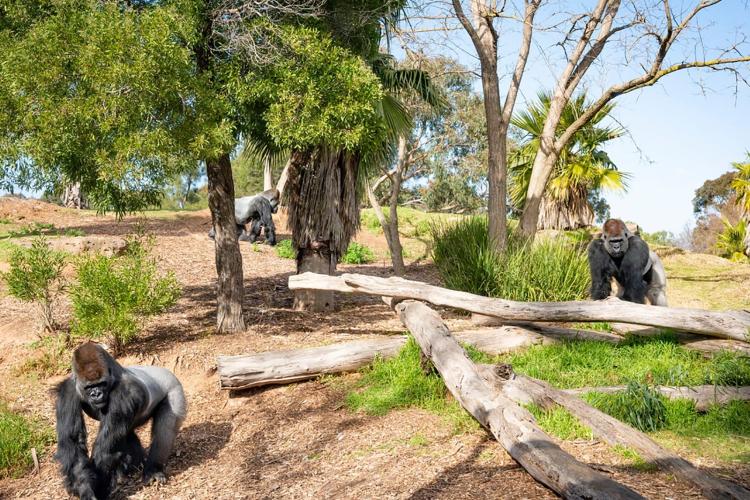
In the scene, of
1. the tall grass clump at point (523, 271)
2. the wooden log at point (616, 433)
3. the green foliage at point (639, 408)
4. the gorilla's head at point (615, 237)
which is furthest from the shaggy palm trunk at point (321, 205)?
the green foliage at point (639, 408)

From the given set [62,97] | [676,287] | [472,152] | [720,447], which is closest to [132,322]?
[62,97]

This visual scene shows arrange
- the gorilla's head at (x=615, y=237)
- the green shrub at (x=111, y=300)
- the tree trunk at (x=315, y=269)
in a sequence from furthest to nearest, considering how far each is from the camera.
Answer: the tree trunk at (x=315, y=269) < the green shrub at (x=111, y=300) < the gorilla's head at (x=615, y=237)

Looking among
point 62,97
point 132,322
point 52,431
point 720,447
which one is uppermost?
point 62,97

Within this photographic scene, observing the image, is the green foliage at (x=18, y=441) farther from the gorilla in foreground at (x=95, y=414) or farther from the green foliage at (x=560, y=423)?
the green foliage at (x=560, y=423)

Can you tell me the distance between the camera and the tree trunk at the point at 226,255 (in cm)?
870

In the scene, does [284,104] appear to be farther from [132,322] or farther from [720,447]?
[720,447]

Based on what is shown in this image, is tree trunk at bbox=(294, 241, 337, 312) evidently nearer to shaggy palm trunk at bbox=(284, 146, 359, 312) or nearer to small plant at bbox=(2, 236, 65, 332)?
shaggy palm trunk at bbox=(284, 146, 359, 312)

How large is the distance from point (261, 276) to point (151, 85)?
21.9ft

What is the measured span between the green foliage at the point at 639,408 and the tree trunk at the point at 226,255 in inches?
202

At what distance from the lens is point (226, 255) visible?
879 centimetres

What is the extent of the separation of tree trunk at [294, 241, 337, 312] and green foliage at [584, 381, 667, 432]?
5.45 metres

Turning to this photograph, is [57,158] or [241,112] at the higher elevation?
[241,112]

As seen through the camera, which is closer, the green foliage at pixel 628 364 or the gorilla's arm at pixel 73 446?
the gorilla's arm at pixel 73 446

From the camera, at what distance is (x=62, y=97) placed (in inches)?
249
